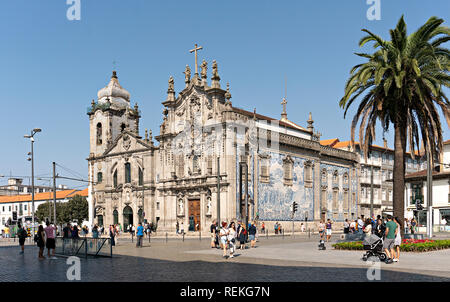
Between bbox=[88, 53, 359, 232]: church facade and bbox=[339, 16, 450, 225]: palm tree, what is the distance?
65.2ft

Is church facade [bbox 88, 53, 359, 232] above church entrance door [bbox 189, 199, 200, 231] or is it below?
above

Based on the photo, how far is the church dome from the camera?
68.6 meters

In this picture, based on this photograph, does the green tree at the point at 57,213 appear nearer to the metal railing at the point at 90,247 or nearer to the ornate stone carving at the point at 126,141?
the ornate stone carving at the point at 126,141

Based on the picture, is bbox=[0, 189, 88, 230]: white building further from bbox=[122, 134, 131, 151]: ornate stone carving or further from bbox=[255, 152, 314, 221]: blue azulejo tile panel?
bbox=[255, 152, 314, 221]: blue azulejo tile panel

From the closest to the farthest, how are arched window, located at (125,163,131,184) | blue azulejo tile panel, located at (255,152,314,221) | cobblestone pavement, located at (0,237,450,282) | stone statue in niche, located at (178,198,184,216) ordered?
cobblestone pavement, located at (0,237,450,282)
blue azulejo tile panel, located at (255,152,314,221)
stone statue in niche, located at (178,198,184,216)
arched window, located at (125,163,131,184)

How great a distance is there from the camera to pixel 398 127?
2503cm

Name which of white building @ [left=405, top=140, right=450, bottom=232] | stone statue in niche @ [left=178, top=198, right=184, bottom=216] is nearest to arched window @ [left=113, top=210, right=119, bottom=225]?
stone statue in niche @ [left=178, top=198, right=184, bottom=216]

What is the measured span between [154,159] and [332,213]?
75.9 feet

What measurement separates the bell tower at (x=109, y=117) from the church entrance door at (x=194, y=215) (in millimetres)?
16857

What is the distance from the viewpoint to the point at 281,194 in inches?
2095

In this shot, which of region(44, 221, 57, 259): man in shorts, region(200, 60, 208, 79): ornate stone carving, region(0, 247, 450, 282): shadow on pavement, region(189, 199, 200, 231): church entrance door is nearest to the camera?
region(0, 247, 450, 282): shadow on pavement

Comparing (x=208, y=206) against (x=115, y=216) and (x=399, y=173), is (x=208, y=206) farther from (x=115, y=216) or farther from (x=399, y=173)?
(x=399, y=173)

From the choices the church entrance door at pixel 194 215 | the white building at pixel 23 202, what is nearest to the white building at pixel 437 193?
the church entrance door at pixel 194 215

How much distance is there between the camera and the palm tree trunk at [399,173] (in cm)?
2431
